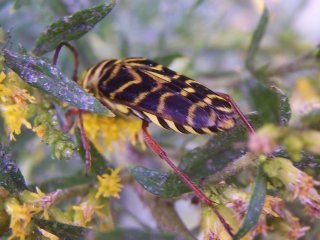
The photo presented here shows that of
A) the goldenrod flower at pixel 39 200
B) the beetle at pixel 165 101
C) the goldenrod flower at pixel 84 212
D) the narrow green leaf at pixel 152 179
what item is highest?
the beetle at pixel 165 101

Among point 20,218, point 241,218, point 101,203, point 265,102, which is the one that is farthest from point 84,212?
point 265,102

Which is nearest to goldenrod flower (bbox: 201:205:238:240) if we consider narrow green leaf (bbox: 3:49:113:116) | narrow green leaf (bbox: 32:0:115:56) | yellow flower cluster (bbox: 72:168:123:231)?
yellow flower cluster (bbox: 72:168:123:231)

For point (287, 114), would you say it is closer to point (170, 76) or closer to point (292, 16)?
point (170, 76)

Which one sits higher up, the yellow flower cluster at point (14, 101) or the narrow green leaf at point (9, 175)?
the yellow flower cluster at point (14, 101)

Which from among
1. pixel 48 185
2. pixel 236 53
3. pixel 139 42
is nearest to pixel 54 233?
pixel 48 185

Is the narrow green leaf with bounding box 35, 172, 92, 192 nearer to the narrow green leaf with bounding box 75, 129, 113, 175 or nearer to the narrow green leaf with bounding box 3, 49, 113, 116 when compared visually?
the narrow green leaf with bounding box 75, 129, 113, 175

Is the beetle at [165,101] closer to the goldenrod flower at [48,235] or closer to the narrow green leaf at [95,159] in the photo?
the narrow green leaf at [95,159]

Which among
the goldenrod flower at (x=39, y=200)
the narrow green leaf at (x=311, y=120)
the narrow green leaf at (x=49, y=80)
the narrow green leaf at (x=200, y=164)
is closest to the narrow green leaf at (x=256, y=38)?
the narrow green leaf at (x=200, y=164)
